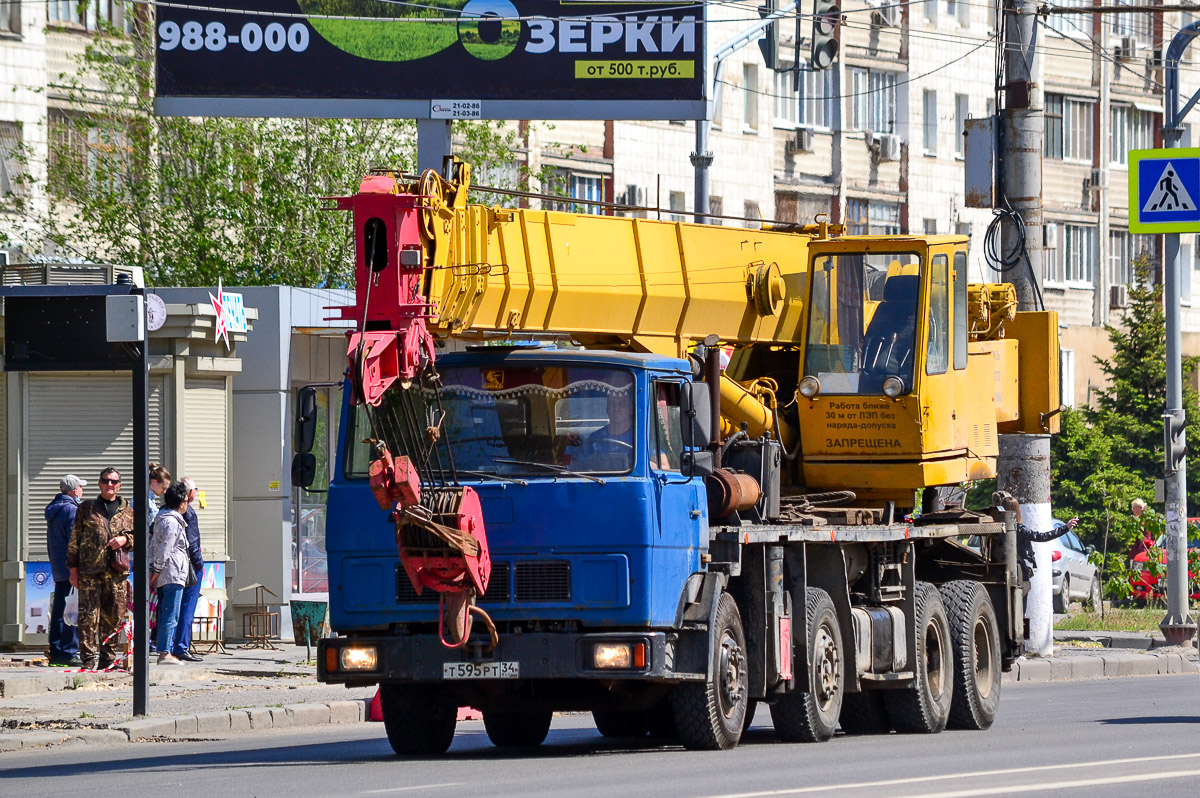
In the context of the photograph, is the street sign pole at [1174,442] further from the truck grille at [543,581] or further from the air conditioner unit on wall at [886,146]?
the air conditioner unit on wall at [886,146]

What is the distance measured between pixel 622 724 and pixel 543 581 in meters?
3.03

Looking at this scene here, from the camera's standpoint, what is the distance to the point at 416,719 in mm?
15000

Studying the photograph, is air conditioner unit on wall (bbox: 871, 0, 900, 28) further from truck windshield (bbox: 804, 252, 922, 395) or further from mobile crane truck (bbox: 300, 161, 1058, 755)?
mobile crane truck (bbox: 300, 161, 1058, 755)

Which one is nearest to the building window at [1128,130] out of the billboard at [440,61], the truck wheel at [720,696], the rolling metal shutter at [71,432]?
the billboard at [440,61]

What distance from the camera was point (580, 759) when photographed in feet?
47.4

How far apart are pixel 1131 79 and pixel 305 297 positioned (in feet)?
122

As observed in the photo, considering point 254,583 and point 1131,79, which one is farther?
point 1131,79

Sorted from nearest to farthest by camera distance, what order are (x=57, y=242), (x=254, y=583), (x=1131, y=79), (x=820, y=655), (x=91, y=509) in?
(x=820, y=655) → (x=91, y=509) → (x=254, y=583) → (x=57, y=242) → (x=1131, y=79)

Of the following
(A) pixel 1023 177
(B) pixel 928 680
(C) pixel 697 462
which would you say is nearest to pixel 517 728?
(C) pixel 697 462

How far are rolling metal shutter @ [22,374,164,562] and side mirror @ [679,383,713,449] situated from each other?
39.4 feet

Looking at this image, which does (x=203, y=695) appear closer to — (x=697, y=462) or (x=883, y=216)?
(x=697, y=462)

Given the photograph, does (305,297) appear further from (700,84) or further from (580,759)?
(580,759)

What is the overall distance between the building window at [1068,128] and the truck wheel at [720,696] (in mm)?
45079

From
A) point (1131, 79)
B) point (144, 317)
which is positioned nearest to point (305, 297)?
point (144, 317)
